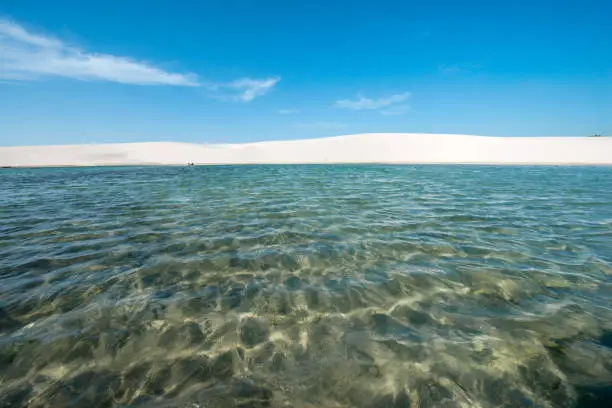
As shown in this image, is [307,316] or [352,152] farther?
[352,152]

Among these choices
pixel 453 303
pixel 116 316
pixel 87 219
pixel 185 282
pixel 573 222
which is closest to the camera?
pixel 116 316

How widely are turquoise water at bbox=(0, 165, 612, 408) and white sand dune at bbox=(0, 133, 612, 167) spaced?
159 ft

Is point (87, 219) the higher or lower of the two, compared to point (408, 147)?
lower

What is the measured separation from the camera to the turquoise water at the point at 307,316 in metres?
2.88

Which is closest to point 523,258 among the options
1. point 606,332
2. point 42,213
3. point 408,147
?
point 606,332

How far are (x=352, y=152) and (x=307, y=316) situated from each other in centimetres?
5947

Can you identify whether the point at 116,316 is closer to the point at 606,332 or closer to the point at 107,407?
the point at 107,407

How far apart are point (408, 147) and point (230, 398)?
6381cm

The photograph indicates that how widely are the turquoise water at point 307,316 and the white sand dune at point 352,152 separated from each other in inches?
1905

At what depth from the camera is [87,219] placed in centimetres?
952

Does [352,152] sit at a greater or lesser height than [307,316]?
greater

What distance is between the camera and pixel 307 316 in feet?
13.4

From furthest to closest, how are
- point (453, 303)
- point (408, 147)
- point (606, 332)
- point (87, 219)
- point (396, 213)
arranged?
point (408, 147) < point (396, 213) < point (87, 219) < point (453, 303) < point (606, 332)

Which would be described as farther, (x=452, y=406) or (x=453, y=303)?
(x=453, y=303)
